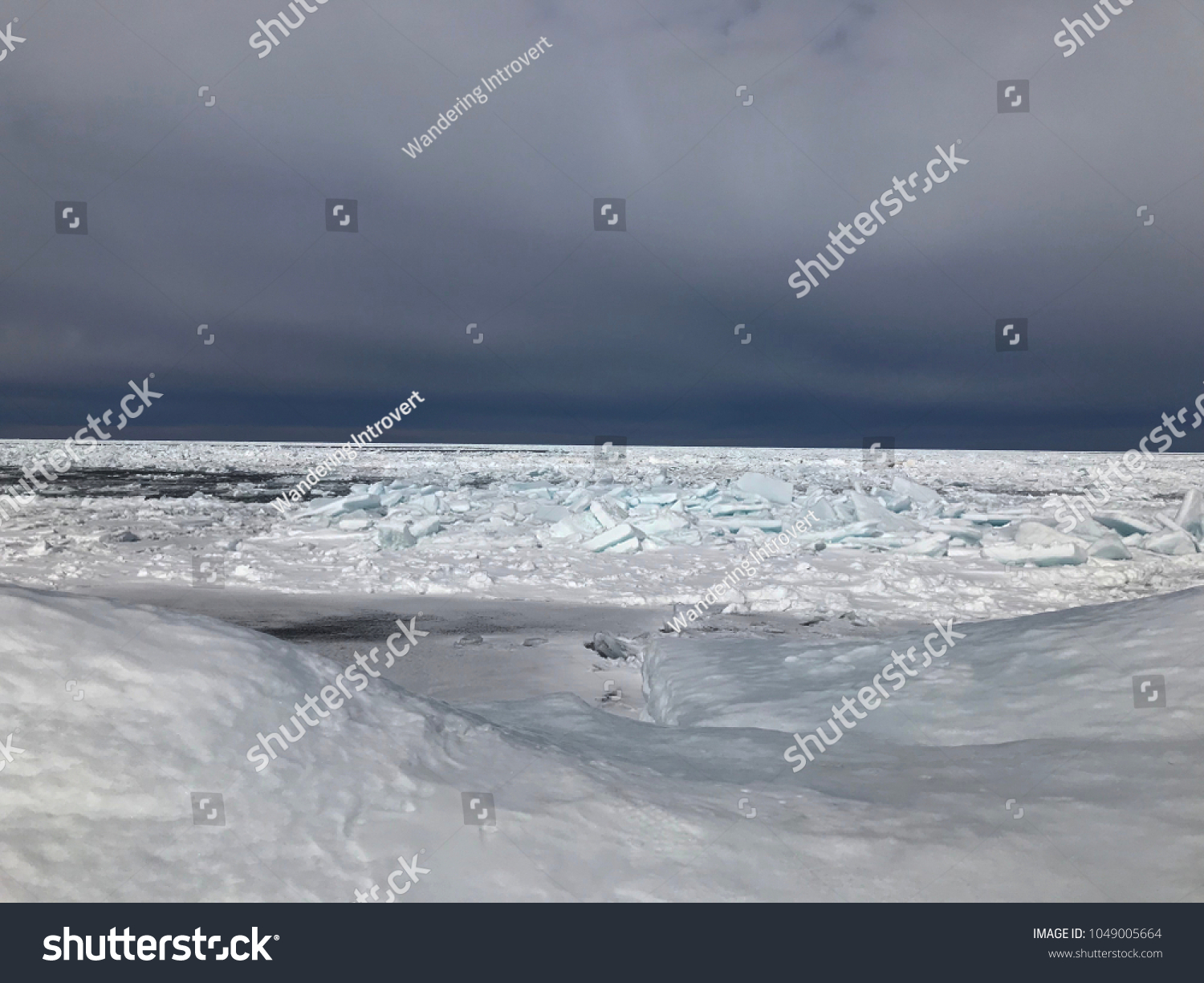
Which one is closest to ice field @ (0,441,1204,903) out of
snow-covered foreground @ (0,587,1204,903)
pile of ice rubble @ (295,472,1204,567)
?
snow-covered foreground @ (0,587,1204,903)

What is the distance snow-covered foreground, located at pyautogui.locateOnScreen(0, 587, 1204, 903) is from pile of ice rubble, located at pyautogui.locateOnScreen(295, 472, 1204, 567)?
33.2 feet

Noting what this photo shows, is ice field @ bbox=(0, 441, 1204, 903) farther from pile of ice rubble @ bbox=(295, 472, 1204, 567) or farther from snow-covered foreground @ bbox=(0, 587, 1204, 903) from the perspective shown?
pile of ice rubble @ bbox=(295, 472, 1204, 567)

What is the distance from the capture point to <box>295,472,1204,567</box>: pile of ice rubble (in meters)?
12.9

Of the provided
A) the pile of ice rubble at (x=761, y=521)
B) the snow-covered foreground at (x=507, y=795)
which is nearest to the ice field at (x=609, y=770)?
the snow-covered foreground at (x=507, y=795)

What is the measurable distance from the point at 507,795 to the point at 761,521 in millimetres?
13775

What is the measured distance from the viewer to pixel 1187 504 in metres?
14.4

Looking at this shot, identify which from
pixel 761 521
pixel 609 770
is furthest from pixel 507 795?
pixel 761 521

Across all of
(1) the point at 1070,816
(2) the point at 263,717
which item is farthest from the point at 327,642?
(1) the point at 1070,816

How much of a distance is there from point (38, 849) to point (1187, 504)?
1802 centimetres

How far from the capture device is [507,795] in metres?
2.58

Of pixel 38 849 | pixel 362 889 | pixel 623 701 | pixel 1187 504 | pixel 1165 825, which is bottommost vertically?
pixel 1165 825

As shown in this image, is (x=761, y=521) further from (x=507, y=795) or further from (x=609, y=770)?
(x=507, y=795)

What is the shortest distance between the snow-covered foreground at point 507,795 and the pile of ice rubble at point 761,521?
1013 centimetres
